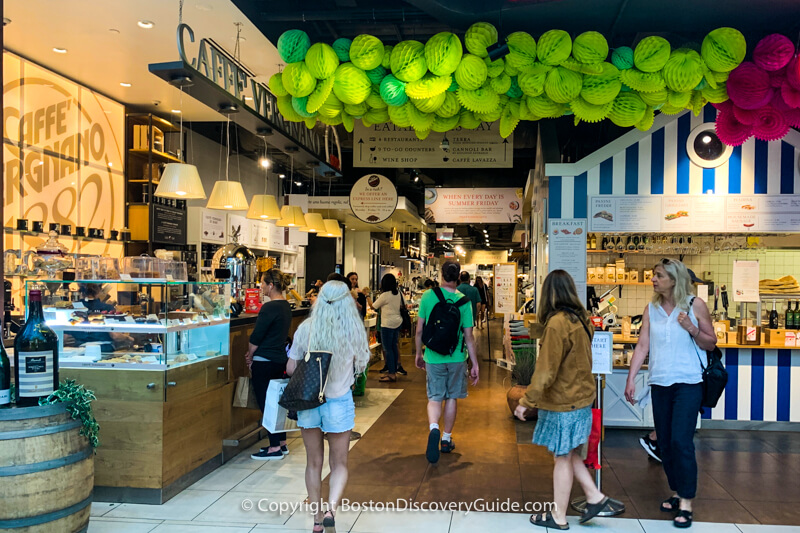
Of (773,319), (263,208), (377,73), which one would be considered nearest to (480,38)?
(377,73)

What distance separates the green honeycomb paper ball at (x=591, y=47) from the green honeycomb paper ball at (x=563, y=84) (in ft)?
0.38

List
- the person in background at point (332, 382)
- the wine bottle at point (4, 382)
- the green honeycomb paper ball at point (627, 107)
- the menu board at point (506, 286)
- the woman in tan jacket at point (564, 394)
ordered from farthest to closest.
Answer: the menu board at point (506, 286) < the green honeycomb paper ball at point (627, 107) < the woman in tan jacket at point (564, 394) < the person in background at point (332, 382) < the wine bottle at point (4, 382)

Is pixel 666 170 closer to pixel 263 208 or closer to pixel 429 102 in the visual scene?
pixel 429 102

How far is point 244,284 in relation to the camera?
22.4 feet

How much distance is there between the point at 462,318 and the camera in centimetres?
529

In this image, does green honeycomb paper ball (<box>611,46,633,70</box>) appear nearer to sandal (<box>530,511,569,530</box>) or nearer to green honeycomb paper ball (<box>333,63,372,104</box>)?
green honeycomb paper ball (<box>333,63,372,104</box>)

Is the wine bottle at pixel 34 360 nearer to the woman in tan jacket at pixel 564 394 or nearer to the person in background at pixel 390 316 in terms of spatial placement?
the woman in tan jacket at pixel 564 394

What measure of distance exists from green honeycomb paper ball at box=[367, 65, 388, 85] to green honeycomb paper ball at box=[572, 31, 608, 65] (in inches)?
47.0

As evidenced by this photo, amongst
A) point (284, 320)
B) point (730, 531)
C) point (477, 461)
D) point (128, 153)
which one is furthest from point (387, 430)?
point (128, 153)

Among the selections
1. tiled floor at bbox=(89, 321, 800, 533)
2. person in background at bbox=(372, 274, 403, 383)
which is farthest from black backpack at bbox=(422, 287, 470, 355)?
person in background at bbox=(372, 274, 403, 383)

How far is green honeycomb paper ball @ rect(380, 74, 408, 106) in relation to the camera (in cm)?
402

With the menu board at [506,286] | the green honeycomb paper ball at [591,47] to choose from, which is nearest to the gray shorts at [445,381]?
the green honeycomb paper ball at [591,47]

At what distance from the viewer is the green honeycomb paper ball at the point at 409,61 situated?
3.91 meters

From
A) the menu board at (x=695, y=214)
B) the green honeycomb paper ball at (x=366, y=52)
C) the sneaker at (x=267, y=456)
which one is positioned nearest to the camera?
the green honeycomb paper ball at (x=366, y=52)
